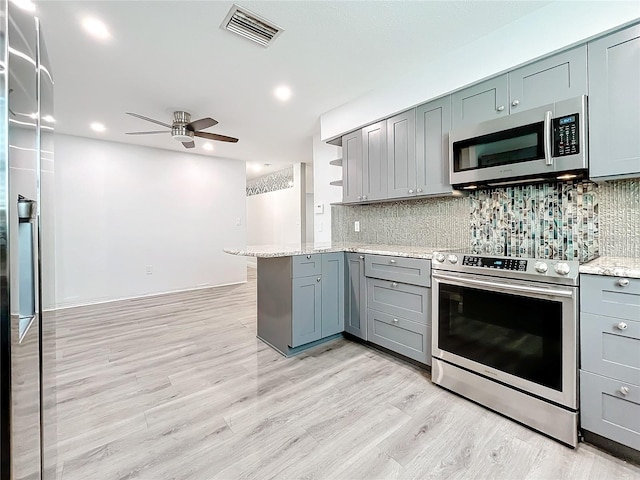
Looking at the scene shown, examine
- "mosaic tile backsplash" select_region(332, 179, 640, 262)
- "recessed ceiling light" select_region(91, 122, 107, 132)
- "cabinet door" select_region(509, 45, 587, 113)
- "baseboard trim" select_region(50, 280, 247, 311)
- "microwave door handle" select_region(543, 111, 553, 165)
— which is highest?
"recessed ceiling light" select_region(91, 122, 107, 132)

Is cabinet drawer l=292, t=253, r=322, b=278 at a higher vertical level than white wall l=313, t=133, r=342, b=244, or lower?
lower

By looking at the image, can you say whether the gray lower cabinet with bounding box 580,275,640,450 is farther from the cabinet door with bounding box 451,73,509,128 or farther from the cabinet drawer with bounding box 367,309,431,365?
the cabinet door with bounding box 451,73,509,128

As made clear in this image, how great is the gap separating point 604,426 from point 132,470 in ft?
7.55

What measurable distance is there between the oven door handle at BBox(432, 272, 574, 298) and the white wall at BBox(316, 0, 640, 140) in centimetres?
145

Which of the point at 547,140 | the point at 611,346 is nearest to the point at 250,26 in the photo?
the point at 547,140

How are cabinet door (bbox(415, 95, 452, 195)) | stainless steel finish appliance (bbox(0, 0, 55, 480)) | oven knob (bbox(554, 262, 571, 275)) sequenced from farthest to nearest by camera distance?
cabinet door (bbox(415, 95, 452, 195)) → oven knob (bbox(554, 262, 571, 275)) → stainless steel finish appliance (bbox(0, 0, 55, 480))

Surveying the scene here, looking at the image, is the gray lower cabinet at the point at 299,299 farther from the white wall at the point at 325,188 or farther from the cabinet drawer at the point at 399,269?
the white wall at the point at 325,188

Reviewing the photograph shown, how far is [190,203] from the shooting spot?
5344 millimetres

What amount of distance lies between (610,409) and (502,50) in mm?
2220

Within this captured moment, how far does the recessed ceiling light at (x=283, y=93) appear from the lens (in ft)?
9.59

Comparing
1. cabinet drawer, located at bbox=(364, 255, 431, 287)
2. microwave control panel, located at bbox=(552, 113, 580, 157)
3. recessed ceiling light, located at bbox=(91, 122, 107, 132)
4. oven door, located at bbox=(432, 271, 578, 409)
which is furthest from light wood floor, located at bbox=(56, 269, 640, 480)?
recessed ceiling light, located at bbox=(91, 122, 107, 132)

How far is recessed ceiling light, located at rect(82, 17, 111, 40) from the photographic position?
1972 mm

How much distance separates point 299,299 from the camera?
8.65 ft

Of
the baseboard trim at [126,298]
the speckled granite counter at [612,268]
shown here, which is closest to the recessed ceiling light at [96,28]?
the speckled granite counter at [612,268]
